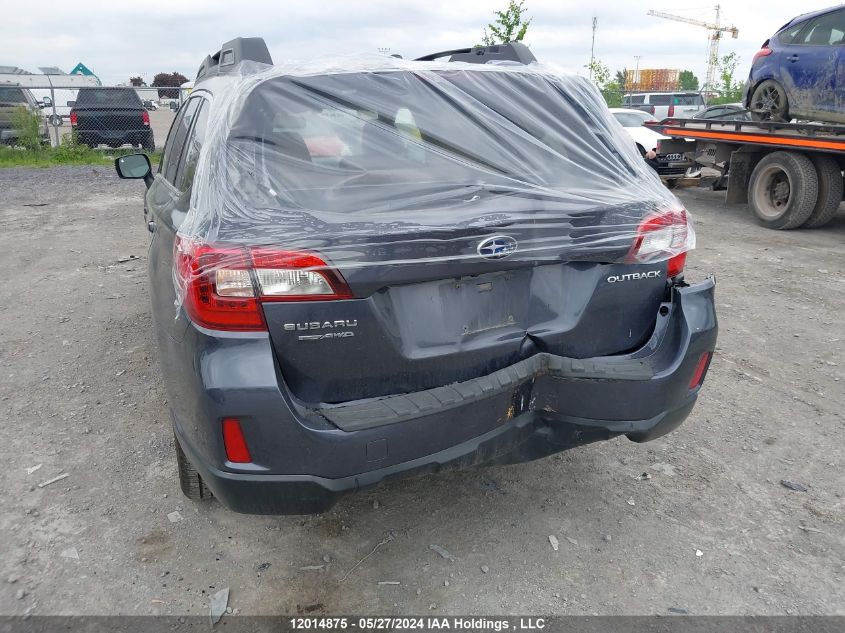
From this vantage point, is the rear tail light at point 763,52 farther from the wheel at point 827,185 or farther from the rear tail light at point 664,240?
the rear tail light at point 664,240

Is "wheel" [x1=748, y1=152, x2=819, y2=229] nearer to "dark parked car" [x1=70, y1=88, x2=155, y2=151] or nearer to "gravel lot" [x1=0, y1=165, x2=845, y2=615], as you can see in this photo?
"gravel lot" [x1=0, y1=165, x2=845, y2=615]

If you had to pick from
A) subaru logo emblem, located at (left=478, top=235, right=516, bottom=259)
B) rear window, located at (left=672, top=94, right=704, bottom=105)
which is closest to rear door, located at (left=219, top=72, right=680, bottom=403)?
subaru logo emblem, located at (left=478, top=235, right=516, bottom=259)

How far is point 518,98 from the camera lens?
8.52ft

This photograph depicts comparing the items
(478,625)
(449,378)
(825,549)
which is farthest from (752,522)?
(449,378)

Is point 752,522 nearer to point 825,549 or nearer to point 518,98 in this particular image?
point 825,549

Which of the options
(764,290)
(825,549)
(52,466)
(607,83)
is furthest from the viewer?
(607,83)

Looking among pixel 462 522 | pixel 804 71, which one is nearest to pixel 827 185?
pixel 804 71

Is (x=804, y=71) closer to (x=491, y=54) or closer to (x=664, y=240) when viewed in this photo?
(x=491, y=54)

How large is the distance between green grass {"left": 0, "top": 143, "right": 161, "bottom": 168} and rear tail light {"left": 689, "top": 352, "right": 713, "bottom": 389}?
14.9 meters

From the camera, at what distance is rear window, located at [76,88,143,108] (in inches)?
626

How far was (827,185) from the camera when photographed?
26.8 ft

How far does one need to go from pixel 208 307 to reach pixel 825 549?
7.92 feet

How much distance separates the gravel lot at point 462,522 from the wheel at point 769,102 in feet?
20.3

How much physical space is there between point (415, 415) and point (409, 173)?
83 centimetres
